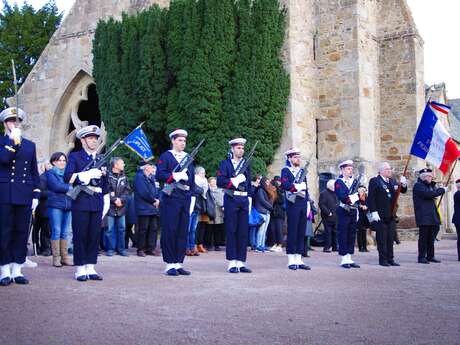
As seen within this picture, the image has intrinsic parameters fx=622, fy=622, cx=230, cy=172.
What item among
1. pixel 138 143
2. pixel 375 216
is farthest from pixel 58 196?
pixel 138 143

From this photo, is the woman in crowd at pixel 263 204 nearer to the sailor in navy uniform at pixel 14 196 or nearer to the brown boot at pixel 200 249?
the brown boot at pixel 200 249

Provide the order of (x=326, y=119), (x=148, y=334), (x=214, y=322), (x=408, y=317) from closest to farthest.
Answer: (x=148, y=334) → (x=214, y=322) → (x=408, y=317) → (x=326, y=119)

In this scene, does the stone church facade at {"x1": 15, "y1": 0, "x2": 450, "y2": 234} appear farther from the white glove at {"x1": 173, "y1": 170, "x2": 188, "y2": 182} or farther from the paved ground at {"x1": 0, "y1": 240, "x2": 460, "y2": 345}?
the paved ground at {"x1": 0, "y1": 240, "x2": 460, "y2": 345}

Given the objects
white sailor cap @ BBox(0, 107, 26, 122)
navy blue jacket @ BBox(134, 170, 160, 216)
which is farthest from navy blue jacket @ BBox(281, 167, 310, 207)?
white sailor cap @ BBox(0, 107, 26, 122)

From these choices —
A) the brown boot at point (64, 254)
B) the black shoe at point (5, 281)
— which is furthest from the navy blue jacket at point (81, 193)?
the brown boot at point (64, 254)

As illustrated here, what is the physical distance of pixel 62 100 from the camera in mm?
22000

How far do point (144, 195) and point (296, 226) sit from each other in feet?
11.5

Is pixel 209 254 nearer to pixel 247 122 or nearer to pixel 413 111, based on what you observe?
pixel 247 122

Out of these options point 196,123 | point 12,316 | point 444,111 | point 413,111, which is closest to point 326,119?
point 413,111

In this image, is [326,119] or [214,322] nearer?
[214,322]

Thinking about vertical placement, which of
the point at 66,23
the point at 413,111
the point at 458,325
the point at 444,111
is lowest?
the point at 458,325

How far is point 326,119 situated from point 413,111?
317 centimetres

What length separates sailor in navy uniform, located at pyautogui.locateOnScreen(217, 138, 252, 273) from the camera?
9.45 m

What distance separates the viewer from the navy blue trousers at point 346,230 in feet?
35.2
